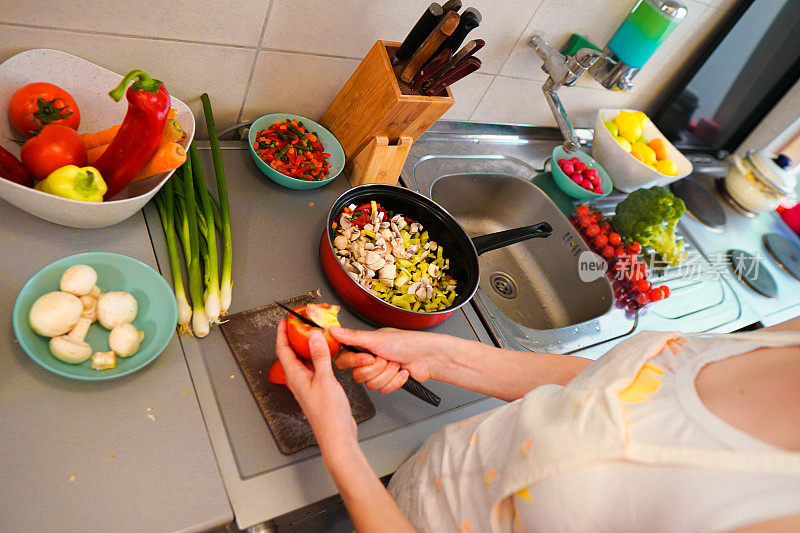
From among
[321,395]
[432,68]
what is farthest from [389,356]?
[432,68]

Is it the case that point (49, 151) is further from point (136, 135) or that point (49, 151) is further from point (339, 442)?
point (339, 442)

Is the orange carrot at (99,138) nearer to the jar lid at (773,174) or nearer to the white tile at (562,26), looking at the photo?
the white tile at (562,26)

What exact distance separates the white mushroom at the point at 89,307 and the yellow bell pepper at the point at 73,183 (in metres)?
0.17

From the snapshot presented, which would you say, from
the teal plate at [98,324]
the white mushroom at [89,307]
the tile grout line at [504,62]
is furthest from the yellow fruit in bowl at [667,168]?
the white mushroom at [89,307]

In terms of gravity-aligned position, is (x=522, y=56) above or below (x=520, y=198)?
above

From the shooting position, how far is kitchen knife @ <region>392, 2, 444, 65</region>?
988 millimetres

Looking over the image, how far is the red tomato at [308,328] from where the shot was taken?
2.56ft

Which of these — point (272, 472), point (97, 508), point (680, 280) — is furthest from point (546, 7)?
point (97, 508)

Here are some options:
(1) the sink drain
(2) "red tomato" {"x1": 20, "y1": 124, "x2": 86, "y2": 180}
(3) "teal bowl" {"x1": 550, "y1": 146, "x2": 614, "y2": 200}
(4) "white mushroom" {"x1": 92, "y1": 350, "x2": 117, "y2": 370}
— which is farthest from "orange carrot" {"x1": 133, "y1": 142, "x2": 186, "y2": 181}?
(3) "teal bowl" {"x1": 550, "y1": 146, "x2": 614, "y2": 200}

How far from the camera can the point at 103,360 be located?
0.72 metres

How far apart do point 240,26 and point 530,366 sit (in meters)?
0.92

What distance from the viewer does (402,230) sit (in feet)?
3.84

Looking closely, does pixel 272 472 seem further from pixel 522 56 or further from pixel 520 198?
pixel 522 56

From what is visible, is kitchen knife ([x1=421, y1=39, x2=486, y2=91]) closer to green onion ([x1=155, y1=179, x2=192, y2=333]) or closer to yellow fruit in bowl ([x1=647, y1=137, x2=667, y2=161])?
green onion ([x1=155, y1=179, x2=192, y2=333])
